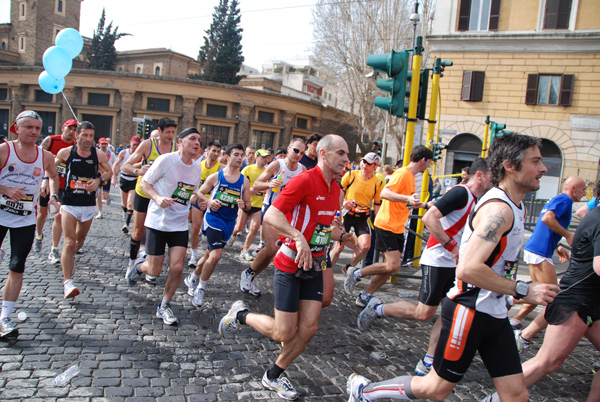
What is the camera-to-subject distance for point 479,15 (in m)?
23.6

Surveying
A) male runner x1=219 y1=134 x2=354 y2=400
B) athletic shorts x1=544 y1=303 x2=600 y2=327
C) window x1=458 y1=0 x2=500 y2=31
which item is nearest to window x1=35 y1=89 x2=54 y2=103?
window x1=458 y1=0 x2=500 y2=31

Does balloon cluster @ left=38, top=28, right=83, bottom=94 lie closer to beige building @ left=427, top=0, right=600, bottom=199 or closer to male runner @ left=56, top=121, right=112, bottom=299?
male runner @ left=56, top=121, right=112, bottom=299

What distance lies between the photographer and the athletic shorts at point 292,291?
3.43m

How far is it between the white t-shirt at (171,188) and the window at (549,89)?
23.3 m

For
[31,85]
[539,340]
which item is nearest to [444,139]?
[539,340]

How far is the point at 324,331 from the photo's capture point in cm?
495

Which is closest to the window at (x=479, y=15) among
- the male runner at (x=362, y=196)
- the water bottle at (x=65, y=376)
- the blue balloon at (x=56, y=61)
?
the blue balloon at (x=56, y=61)

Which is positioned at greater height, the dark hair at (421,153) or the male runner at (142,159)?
the dark hair at (421,153)

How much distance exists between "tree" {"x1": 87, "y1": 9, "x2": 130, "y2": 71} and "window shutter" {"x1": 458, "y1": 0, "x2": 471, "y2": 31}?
45.7 m

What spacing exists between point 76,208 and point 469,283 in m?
4.94

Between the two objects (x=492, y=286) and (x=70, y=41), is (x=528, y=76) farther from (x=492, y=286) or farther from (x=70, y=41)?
(x=492, y=286)

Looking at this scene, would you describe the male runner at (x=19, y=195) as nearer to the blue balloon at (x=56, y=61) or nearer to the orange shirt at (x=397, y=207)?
the orange shirt at (x=397, y=207)

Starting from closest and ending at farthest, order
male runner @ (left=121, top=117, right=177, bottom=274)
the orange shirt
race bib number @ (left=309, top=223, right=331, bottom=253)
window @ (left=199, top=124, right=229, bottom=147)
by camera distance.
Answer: race bib number @ (left=309, top=223, right=331, bottom=253) < the orange shirt < male runner @ (left=121, top=117, right=177, bottom=274) < window @ (left=199, top=124, right=229, bottom=147)

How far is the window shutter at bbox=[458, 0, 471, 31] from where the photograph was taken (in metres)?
23.8
